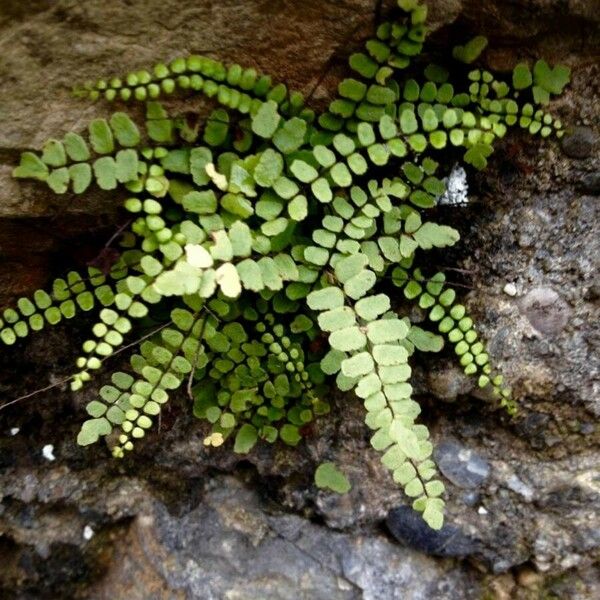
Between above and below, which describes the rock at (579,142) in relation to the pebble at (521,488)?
above

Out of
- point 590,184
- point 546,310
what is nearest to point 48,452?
point 546,310

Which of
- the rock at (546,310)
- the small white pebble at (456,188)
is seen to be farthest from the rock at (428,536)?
the small white pebble at (456,188)

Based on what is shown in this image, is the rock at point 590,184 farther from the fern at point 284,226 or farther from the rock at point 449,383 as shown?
the rock at point 449,383

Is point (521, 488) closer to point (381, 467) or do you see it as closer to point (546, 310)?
point (381, 467)

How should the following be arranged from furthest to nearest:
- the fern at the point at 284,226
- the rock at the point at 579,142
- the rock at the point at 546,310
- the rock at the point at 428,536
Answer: the rock at the point at 428,536 → the rock at the point at 546,310 → the rock at the point at 579,142 → the fern at the point at 284,226

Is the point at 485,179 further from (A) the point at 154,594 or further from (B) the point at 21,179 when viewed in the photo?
(A) the point at 154,594

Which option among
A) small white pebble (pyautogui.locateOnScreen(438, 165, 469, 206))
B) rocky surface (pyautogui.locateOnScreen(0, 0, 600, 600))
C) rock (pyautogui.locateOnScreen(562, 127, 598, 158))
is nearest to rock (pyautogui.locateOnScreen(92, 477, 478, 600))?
rocky surface (pyautogui.locateOnScreen(0, 0, 600, 600))

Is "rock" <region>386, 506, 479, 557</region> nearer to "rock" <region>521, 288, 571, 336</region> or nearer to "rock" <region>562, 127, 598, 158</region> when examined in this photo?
"rock" <region>521, 288, 571, 336</region>
